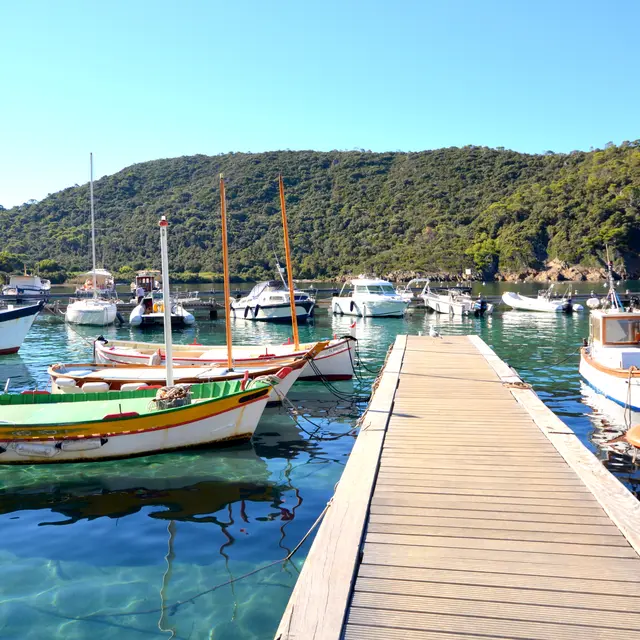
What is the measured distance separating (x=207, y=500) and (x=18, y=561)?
9.08ft

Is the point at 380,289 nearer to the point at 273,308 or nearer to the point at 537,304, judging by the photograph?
the point at 273,308

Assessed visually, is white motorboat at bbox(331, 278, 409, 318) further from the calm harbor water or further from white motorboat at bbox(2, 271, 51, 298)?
white motorboat at bbox(2, 271, 51, 298)

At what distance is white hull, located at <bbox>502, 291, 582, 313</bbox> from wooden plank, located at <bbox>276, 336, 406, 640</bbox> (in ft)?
129

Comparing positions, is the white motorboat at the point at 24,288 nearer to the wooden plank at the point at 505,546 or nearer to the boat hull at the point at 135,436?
the boat hull at the point at 135,436

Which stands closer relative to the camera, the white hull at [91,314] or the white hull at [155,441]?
the white hull at [155,441]

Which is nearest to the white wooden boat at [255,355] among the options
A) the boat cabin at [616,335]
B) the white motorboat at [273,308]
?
the boat cabin at [616,335]

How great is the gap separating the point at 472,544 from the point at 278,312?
36041 millimetres

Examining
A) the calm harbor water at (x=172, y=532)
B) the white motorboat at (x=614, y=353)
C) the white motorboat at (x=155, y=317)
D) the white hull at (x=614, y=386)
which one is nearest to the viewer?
the calm harbor water at (x=172, y=532)

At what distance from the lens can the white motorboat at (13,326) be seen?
26016 millimetres

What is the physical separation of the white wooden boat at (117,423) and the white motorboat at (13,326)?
50.5 ft

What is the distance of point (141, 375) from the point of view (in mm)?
15820

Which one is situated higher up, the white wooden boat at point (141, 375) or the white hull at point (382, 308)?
the white hull at point (382, 308)

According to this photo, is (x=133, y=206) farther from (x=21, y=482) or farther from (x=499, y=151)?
(x=21, y=482)

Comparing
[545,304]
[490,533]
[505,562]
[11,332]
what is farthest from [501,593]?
[545,304]
